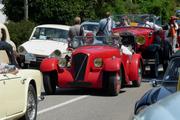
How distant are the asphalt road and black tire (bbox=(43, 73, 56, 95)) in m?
0.21

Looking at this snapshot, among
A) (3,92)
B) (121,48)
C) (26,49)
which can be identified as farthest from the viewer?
(26,49)

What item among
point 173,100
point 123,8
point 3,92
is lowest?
point 123,8

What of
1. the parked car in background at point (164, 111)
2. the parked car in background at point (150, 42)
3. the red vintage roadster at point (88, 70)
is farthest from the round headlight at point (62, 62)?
the parked car in background at point (164, 111)

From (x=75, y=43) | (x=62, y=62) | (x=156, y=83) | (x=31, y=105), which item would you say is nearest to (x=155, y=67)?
(x=75, y=43)

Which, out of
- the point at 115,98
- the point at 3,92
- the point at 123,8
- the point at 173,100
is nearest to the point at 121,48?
the point at 115,98

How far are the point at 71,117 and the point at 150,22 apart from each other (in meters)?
11.2

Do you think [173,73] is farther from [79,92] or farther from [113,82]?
[79,92]

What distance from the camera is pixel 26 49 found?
21250 mm

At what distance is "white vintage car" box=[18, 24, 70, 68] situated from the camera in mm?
20875

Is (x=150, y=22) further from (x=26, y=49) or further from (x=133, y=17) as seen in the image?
(x=26, y=49)

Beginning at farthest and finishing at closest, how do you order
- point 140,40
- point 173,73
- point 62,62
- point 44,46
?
1. point 44,46
2. point 140,40
3. point 62,62
4. point 173,73

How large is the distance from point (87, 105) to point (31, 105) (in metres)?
3.11

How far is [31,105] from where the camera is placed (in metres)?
10.1

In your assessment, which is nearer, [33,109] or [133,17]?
[33,109]
